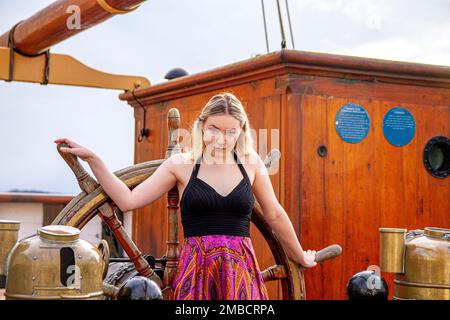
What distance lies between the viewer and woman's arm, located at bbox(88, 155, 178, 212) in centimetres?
202

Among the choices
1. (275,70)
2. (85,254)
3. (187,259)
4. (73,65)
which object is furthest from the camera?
(73,65)

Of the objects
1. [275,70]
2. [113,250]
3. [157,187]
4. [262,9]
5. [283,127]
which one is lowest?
[113,250]

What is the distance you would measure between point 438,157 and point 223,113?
68.6 inches

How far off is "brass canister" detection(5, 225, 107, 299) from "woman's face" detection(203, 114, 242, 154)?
52cm

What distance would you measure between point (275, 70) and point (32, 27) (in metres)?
2.77

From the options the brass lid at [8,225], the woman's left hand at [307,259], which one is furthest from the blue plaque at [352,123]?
the brass lid at [8,225]

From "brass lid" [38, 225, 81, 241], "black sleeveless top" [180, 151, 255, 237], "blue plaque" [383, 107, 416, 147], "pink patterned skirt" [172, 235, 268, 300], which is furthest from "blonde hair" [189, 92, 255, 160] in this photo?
"blue plaque" [383, 107, 416, 147]

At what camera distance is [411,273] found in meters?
2.04

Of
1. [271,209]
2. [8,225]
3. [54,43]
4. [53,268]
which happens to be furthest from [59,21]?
[53,268]

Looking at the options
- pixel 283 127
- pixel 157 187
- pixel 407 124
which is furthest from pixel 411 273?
pixel 407 124

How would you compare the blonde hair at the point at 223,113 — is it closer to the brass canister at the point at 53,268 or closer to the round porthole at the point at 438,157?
the brass canister at the point at 53,268

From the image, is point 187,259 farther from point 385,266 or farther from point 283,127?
point 283,127

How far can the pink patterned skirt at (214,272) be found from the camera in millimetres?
1959

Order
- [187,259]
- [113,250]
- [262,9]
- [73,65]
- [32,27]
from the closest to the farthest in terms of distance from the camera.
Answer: [187,259] < [262,9] < [113,250] < [32,27] < [73,65]
